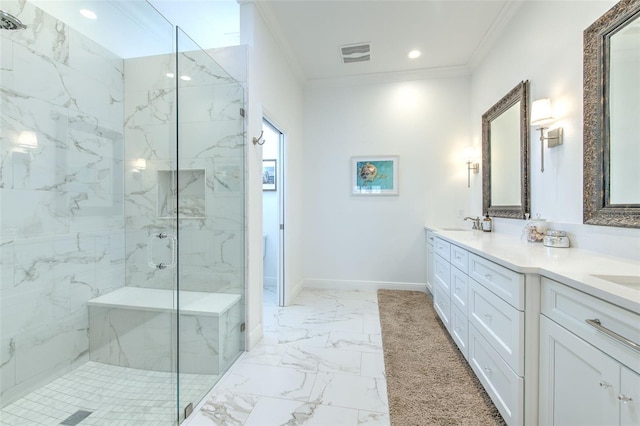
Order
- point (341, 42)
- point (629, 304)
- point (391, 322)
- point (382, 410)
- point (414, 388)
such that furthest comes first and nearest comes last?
point (341, 42) < point (391, 322) < point (414, 388) < point (382, 410) < point (629, 304)

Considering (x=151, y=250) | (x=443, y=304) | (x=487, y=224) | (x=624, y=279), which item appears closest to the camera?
(x=624, y=279)

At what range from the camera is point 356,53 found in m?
3.10

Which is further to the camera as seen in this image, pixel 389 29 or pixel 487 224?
pixel 487 224

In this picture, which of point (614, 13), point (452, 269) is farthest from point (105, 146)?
point (614, 13)

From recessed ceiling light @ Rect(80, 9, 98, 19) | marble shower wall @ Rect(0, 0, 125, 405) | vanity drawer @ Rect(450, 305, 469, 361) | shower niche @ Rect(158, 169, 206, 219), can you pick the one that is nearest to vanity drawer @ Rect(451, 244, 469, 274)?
vanity drawer @ Rect(450, 305, 469, 361)

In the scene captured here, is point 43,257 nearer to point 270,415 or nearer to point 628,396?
point 270,415

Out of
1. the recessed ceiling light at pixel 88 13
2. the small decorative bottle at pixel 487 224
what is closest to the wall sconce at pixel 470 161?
the small decorative bottle at pixel 487 224

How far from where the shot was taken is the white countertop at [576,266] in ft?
2.76

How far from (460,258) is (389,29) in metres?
2.35

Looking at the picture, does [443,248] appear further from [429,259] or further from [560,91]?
[560,91]

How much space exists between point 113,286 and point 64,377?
25.5 inches

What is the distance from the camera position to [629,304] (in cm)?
77

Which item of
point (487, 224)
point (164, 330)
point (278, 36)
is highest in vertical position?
point (278, 36)

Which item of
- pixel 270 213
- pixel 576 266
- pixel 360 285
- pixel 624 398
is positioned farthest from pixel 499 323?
pixel 270 213
